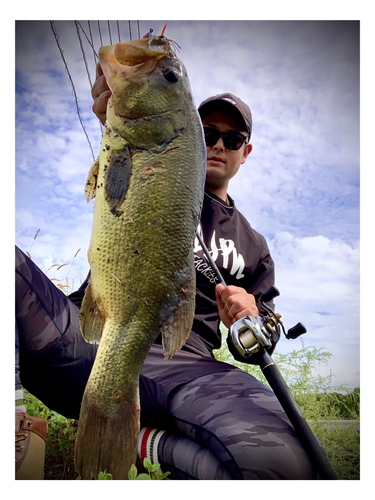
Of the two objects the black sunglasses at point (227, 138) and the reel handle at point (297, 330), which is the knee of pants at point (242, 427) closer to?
the reel handle at point (297, 330)

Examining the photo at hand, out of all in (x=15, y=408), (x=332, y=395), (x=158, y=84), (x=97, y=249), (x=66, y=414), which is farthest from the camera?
(x=332, y=395)

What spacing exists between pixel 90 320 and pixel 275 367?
86cm

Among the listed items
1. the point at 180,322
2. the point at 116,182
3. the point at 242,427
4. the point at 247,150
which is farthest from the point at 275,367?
the point at 247,150

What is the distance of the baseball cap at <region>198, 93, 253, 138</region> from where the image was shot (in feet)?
7.33

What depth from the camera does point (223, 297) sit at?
1.84 meters

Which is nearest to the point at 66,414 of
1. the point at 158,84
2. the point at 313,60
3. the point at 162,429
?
the point at 162,429

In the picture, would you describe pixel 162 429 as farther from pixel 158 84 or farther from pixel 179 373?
pixel 158 84

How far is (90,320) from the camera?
1.34 meters

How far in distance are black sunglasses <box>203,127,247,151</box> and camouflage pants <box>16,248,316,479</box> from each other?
47.2 inches

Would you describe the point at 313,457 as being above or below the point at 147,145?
below

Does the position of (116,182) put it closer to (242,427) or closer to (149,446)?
(242,427)

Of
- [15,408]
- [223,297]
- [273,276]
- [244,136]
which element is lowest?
[15,408]

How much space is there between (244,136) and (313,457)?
1656 millimetres

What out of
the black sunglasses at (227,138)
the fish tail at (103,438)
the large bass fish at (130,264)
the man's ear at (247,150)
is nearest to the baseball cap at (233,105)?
the black sunglasses at (227,138)
